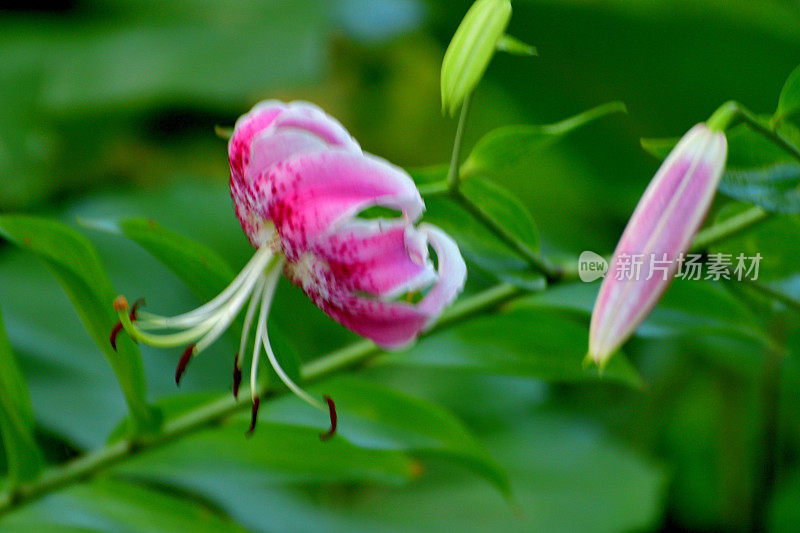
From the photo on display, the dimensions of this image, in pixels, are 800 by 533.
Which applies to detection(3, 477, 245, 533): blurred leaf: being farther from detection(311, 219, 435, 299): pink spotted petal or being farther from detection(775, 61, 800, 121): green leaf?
detection(775, 61, 800, 121): green leaf

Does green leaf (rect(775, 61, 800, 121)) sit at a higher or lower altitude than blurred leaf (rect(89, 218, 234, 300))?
higher

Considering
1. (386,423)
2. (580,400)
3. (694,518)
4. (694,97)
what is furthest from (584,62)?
(386,423)

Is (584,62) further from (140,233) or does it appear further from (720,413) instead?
(140,233)

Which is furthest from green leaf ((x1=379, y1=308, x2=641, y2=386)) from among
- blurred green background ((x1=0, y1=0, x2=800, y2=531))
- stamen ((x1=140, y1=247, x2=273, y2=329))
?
blurred green background ((x1=0, y1=0, x2=800, y2=531))

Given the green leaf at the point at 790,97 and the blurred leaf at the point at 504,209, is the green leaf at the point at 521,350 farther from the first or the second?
the green leaf at the point at 790,97

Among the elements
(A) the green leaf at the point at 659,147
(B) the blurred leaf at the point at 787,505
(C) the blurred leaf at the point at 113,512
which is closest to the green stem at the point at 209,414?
(C) the blurred leaf at the point at 113,512
